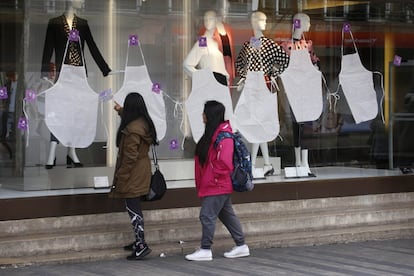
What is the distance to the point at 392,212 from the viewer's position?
1009 centimetres

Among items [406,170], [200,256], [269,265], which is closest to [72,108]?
[200,256]

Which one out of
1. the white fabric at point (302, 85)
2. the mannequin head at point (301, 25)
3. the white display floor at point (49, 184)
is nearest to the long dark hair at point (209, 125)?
the white display floor at point (49, 184)

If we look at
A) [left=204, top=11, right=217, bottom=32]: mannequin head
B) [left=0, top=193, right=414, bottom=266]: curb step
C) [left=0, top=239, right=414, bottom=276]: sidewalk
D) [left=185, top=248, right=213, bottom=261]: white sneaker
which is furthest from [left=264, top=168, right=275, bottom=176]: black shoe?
[left=185, top=248, right=213, bottom=261]: white sneaker

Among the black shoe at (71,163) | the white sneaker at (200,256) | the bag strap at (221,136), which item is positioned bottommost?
the white sneaker at (200,256)

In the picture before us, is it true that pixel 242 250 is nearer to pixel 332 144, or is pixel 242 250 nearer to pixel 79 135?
pixel 79 135

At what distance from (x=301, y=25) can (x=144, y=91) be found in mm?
2585

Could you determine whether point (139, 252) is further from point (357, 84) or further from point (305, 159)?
point (357, 84)

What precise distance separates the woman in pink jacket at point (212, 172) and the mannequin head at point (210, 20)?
107 inches

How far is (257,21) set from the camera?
35.1 ft

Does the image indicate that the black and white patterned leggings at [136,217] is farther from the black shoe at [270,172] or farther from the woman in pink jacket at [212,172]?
the black shoe at [270,172]

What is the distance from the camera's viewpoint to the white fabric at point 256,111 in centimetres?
1046

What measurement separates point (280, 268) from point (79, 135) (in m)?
3.22

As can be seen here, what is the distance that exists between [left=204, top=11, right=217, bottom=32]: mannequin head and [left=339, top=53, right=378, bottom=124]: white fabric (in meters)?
2.05

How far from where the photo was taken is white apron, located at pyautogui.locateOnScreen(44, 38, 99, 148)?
941 cm
